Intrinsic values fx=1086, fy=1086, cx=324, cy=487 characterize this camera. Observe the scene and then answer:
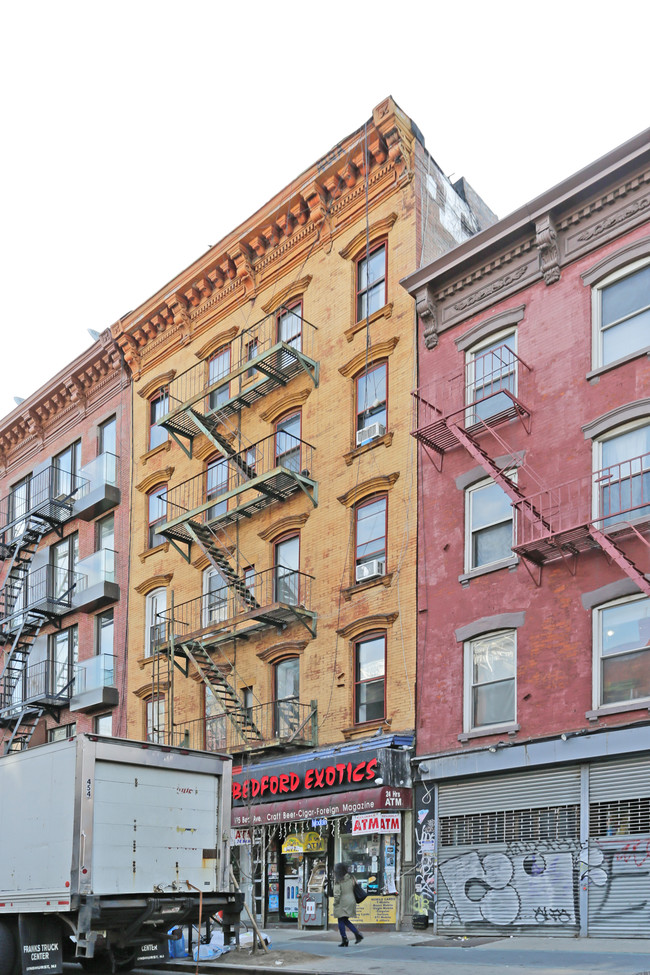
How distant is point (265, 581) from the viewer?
27.4 m

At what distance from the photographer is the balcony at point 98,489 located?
34.2 meters

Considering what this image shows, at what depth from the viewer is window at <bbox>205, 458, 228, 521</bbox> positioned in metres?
29.5

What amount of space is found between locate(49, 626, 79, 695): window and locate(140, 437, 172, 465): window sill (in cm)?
634

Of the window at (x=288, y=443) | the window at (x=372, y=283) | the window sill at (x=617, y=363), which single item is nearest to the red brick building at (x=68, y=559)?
the window at (x=288, y=443)

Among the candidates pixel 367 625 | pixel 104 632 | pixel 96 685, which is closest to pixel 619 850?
pixel 367 625

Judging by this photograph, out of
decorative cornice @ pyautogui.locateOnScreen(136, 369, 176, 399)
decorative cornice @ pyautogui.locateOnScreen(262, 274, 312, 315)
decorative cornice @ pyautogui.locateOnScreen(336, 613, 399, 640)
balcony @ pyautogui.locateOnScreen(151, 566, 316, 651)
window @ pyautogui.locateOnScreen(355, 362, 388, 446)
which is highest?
decorative cornice @ pyautogui.locateOnScreen(262, 274, 312, 315)

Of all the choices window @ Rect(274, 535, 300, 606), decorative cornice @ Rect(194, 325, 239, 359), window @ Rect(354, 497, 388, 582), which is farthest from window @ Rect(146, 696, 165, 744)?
decorative cornice @ Rect(194, 325, 239, 359)

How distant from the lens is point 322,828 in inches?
931

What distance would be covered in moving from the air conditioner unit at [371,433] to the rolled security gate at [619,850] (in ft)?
30.4

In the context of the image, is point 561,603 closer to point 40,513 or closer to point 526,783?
point 526,783

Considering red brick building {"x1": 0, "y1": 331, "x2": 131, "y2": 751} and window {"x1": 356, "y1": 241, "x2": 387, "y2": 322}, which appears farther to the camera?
red brick building {"x1": 0, "y1": 331, "x2": 131, "y2": 751}

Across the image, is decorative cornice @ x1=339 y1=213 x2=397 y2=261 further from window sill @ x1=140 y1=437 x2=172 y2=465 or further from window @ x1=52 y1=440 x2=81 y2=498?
window @ x1=52 y1=440 x2=81 y2=498

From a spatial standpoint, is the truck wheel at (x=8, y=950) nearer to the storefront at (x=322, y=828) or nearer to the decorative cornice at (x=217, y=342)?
the storefront at (x=322, y=828)

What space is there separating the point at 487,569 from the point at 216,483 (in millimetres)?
A: 10852
